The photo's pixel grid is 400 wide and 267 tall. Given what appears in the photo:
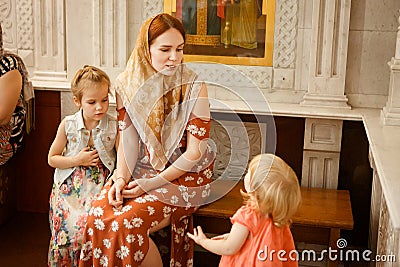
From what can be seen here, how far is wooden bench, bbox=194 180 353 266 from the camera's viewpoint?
3643mm

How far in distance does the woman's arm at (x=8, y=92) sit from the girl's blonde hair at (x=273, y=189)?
6.09ft

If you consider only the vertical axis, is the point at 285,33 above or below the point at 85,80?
above

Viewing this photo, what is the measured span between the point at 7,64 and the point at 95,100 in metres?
0.74

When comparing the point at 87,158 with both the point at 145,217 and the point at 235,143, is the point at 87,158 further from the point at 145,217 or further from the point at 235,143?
the point at 235,143

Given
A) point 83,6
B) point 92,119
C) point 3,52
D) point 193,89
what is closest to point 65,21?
point 83,6

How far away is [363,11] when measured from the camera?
4117mm

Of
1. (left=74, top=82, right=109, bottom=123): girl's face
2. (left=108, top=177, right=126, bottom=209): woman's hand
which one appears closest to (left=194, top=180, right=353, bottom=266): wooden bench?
(left=108, top=177, right=126, bottom=209): woman's hand

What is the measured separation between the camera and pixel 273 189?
9.10 ft

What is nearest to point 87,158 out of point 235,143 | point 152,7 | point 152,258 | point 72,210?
point 72,210

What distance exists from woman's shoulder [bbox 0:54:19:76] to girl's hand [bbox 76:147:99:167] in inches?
28.6

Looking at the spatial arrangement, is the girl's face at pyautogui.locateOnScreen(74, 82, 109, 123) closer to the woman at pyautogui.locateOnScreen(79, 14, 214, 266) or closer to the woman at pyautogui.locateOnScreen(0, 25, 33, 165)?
the woman at pyautogui.locateOnScreen(79, 14, 214, 266)

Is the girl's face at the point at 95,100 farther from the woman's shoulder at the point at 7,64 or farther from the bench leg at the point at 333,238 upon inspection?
the bench leg at the point at 333,238

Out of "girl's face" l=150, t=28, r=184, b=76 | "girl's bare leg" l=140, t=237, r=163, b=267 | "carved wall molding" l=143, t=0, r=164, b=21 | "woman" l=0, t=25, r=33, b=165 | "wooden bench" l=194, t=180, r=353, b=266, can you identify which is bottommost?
"girl's bare leg" l=140, t=237, r=163, b=267

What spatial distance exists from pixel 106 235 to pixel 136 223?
17 cm
